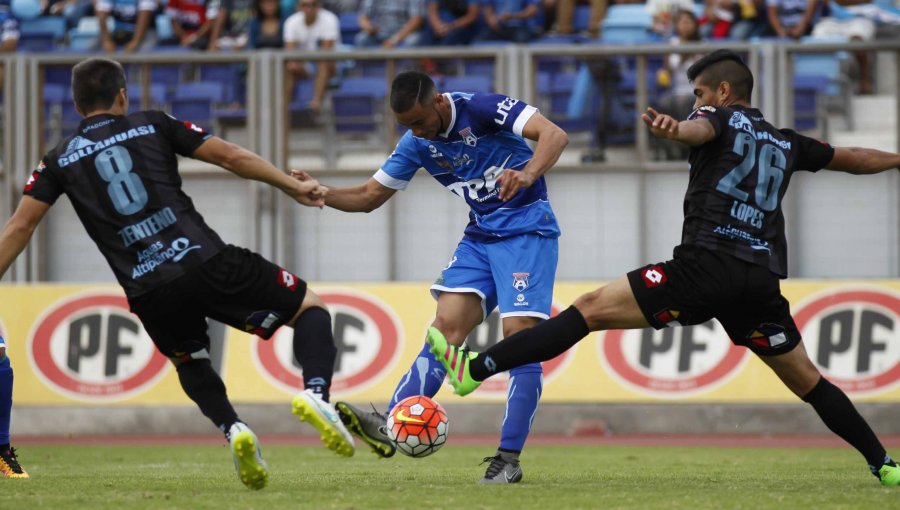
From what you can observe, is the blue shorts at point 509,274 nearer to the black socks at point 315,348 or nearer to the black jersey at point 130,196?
the black socks at point 315,348

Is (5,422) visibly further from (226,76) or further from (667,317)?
(226,76)

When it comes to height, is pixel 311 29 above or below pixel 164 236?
above

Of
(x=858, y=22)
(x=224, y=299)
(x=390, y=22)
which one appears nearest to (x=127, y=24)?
(x=390, y=22)

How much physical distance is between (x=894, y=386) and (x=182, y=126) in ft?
29.9

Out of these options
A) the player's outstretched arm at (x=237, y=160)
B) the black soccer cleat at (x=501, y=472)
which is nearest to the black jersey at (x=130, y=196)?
the player's outstretched arm at (x=237, y=160)

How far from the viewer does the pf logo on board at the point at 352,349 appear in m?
13.8

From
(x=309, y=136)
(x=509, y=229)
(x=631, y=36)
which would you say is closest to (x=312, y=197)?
(x=509, y=229)

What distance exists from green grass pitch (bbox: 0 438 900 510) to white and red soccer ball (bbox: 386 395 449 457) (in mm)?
228

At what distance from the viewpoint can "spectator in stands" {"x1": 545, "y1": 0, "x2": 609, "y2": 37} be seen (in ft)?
56.6

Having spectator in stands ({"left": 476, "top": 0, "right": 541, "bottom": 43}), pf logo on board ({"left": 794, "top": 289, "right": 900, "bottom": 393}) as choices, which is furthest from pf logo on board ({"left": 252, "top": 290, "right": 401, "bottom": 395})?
spectator in stands ({"left": 476, "top": 0, "right": 541, "bottom": 43})

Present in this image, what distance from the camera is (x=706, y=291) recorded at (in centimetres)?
666

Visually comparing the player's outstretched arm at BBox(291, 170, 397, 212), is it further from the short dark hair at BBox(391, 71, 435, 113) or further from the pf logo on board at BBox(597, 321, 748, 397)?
the pf logo on board at BBox(597, 321, 748, 397)

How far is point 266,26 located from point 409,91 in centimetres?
983

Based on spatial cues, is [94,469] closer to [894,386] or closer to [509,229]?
[509,229]
